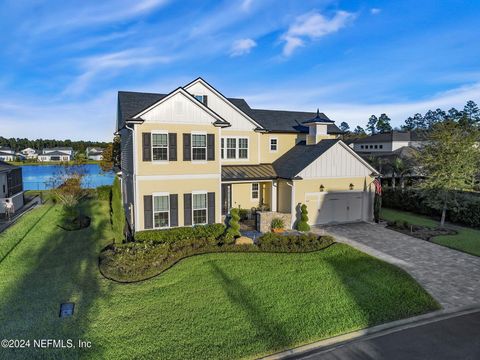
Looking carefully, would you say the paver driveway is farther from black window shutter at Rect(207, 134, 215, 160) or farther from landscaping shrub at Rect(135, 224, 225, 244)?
black window shutter at Rect(207, 134, 215, 160)

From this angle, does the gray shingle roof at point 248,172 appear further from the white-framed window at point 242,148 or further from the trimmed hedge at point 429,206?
the trimmed hedge at point 429,206

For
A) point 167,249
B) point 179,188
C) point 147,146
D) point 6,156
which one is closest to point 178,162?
point 179,188

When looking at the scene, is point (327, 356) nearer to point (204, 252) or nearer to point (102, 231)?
point (204, 252)

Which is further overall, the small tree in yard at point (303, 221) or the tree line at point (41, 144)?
the tree line at point (41, 144)

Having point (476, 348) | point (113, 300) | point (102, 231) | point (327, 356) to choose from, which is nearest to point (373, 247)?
point (476, 348)

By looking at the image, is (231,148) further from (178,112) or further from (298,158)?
(178,112)

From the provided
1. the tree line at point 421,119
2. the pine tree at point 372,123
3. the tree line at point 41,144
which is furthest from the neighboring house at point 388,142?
the tree line at point 41,144

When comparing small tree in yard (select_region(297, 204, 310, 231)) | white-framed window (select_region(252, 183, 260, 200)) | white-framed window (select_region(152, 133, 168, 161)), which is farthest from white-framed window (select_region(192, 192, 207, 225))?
small tree in yard (select_region(297, 204, 310, 231))
